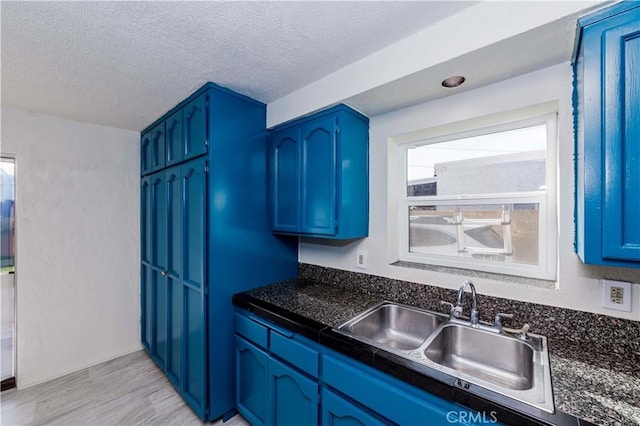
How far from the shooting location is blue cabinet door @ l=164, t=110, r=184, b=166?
2040mm

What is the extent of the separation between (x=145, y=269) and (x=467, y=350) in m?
2.82

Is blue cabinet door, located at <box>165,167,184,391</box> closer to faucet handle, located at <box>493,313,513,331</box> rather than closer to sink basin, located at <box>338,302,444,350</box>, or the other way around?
sink basin, located at <box>338,302,444,350</box>

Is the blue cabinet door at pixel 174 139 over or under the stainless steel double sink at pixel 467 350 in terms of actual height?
over

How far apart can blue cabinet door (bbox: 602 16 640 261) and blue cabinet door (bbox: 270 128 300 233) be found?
1.51 meters

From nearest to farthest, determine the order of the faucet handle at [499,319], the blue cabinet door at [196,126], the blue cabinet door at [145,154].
A: the faucet handle at [499,319] → the blue cabinet door at [196,126] → the blue cabinet door at [145,154]

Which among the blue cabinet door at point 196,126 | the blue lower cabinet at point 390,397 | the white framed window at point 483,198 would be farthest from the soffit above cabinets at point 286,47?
the blue lower cabinet at point 390,397

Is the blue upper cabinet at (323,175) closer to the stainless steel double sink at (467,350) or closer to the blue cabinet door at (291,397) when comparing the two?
the stainless steel double sink at (467,350)

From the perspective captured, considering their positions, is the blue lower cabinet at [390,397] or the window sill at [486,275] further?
the window sill at [486,275]

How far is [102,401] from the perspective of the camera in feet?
6.70

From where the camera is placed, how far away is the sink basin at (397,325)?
1536mm

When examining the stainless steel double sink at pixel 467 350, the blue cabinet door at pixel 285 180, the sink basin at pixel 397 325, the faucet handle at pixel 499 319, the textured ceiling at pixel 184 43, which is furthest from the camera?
the blue cabinet door at pixel 285 180

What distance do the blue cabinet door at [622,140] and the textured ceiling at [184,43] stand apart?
21.0 inches

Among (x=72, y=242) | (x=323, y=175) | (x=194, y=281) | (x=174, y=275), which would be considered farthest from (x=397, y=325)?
(x=72, y=242)

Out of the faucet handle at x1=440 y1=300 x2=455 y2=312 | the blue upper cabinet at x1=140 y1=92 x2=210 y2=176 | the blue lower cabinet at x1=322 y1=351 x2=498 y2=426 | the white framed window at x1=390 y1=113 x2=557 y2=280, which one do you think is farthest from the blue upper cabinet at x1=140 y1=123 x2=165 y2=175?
the faucet handle at x1=440 y1=300 x2=455 y2=312
